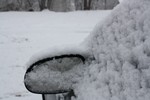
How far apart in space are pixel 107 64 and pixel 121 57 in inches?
5.0

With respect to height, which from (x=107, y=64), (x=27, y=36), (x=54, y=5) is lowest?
(x=27, y=36)

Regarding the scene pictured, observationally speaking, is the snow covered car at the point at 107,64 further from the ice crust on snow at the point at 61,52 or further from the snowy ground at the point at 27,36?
the snowy ground at the point at 27,36

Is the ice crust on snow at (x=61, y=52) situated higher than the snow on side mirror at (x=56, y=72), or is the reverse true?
the ice crust on snow at (x=61, y=52)

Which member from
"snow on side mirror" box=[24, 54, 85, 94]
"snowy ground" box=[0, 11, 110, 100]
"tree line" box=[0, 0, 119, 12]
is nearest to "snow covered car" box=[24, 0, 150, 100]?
"snow on side mirror" box=[24, 54, 85, 94]

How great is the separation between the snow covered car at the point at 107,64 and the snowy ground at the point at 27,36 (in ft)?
4.45

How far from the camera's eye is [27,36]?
344 inches

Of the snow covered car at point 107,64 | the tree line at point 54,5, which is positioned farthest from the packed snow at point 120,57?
the tree line at point 54,5

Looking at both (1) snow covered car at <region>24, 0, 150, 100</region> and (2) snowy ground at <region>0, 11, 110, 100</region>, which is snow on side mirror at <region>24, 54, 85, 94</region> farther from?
(2) snowy ground at <region>0, 11, 110, 100</region>

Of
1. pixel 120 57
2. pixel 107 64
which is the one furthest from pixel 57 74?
pixel 120 57

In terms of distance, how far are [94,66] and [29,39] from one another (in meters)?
7.03

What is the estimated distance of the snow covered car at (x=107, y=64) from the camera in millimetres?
1118

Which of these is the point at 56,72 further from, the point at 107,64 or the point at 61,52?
the point at 107,64

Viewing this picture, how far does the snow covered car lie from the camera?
112 cm

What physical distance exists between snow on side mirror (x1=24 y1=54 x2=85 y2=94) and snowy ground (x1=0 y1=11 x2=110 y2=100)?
4.40 ft
